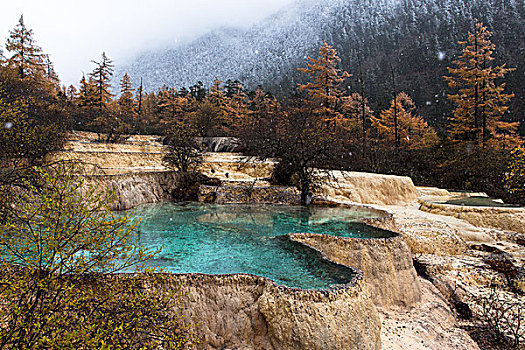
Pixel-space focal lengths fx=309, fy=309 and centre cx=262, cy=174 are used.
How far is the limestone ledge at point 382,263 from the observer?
23.2 ft

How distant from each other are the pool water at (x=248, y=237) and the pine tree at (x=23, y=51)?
2069 centimetres

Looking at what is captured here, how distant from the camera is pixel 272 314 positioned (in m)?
4.83

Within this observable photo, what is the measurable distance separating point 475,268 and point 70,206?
10005 mm

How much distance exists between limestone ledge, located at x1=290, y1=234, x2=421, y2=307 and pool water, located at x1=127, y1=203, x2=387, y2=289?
778 millimetres

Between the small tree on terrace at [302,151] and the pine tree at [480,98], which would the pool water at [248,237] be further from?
the pine tree at [480,98]

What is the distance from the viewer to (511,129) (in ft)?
69.6

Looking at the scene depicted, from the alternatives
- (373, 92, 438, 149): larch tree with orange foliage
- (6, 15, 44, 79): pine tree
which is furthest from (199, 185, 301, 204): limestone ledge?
(6, 15, 44, 79): pine tree

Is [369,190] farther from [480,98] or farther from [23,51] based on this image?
[23,51]

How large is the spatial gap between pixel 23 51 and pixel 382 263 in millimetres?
30300

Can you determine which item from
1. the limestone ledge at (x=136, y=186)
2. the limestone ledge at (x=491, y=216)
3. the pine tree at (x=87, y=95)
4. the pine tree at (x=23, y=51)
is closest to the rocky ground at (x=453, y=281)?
the limestone ledge at (x=491, y=216)

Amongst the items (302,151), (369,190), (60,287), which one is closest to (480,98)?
(369,190)

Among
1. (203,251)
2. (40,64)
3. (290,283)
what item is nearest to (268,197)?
(203,251)

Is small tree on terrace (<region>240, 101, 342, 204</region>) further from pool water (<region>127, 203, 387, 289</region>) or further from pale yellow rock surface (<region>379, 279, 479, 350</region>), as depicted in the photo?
pale yellow rock surface (<region>379, 279, 479, 350</region>)

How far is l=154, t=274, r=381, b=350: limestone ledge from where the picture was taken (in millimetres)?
4672
